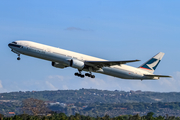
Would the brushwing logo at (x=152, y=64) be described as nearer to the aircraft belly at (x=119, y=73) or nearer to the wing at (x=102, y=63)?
the aircraft belly at (x=119, y=73)

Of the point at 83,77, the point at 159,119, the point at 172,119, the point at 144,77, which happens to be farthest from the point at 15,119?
the point at 172,119

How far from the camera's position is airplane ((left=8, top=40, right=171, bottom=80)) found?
62.7 meters

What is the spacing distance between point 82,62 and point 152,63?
954 inches

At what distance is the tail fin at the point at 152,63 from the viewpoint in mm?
82188

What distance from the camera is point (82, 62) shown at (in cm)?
6788

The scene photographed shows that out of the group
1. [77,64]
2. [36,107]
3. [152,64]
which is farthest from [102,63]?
[36,107]

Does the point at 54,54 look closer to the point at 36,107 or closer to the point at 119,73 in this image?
the point at 119,73

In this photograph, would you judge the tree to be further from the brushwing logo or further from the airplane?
the airplane

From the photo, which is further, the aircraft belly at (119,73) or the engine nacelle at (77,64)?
the aircraft belly at (119,73)

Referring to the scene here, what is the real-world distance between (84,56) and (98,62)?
3688 mm

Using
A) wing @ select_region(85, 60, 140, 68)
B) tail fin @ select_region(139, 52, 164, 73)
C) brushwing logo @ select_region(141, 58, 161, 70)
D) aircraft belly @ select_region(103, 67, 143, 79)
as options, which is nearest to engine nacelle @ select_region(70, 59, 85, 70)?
wing @ select_region(85, 60, 140, 68)

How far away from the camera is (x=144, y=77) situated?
7850cm

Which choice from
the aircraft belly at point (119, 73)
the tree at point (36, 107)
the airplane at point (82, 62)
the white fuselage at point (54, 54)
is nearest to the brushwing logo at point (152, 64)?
the airplane at point (82, 62)

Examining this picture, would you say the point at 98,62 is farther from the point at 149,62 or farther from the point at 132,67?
the point at 149,62
